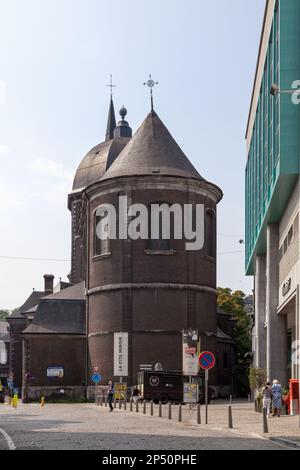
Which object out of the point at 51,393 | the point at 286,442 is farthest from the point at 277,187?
the point at 51,393

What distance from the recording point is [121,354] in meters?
61.5

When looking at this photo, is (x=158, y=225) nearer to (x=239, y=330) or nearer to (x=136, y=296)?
(x=136, y=296)

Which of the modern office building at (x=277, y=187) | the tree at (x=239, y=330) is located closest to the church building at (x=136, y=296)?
the modern office building at (x=277, y=187)

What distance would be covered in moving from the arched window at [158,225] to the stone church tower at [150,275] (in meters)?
0.14

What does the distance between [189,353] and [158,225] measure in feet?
38.6

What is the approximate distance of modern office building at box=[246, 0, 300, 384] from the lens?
37.3 metres

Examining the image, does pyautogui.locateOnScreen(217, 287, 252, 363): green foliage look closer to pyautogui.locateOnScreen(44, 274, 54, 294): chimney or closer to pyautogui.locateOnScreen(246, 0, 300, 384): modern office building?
pyautogui.locateOnScreen(44, 274, 54, 294): chimney

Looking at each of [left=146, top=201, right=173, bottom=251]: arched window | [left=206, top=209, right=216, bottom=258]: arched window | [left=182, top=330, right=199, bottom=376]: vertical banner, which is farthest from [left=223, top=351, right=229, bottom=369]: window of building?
[left=146, top=201, right=173, bottom=251]: arched window

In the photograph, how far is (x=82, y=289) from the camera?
247 ft

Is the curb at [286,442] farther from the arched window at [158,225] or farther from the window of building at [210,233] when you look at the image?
the window of building at [210,233]

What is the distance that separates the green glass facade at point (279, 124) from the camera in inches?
1464

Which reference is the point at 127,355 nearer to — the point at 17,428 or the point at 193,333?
the point at 193,333
